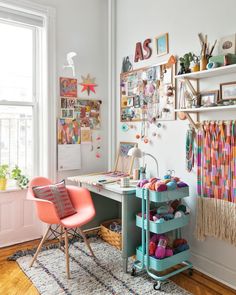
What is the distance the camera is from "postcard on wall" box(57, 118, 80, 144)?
321cm

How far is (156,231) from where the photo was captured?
2254mm

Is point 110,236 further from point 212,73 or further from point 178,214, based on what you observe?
point 212,73

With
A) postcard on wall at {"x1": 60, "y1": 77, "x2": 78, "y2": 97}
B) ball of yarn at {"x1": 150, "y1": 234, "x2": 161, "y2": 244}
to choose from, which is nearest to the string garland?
ball of yarn at {"x1": 150, "y1": 234, "x2": 161, "y2": 244}

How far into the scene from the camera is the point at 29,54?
3.18m

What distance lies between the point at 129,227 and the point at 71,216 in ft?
1.79

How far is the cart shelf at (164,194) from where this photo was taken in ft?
7.34

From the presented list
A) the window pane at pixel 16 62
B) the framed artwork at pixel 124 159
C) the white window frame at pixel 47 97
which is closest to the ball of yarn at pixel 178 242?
the framed artwork at pixel 124 159

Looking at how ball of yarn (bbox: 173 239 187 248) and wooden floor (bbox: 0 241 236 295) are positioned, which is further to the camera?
ball of yarn (bbox: 173 239 187 248)

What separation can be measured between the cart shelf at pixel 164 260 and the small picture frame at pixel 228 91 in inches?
50.2

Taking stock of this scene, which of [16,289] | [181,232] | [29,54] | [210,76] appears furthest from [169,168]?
[29,54]

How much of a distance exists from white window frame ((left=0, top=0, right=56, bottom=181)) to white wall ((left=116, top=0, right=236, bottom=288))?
0.80 m

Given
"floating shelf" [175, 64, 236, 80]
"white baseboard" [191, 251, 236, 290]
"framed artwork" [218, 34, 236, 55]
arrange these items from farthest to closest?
1. "white baseboard" [191, 251, 236, 290]
2. "framed artwork" [218, 34, 236, 55]
3. "floating shelf" [175, 64, 236, 80]

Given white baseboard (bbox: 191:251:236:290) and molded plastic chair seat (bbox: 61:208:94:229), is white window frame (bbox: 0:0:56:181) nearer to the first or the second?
molded plastic chair seat (bbox: 61:208:94:229)

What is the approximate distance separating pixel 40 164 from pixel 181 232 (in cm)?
164
